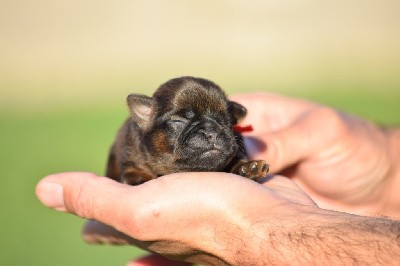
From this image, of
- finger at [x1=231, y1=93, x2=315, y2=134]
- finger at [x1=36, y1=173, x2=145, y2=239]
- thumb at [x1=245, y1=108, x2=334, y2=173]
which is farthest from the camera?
finger at [x1=231, y1=93, x2=315, y2=134]

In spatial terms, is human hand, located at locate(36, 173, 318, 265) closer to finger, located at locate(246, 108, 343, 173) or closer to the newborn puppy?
the newborn puppy

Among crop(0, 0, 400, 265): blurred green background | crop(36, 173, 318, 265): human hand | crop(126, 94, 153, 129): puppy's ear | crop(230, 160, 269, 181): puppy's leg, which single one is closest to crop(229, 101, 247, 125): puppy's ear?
crop(230, 160, 269, 181): puppy's leg

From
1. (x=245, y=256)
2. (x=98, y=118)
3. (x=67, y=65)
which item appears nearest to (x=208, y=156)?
(x=245, y=256)

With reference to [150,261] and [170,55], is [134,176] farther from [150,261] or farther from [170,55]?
[170,55]

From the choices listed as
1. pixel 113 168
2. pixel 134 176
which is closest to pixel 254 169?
pixel 134 176

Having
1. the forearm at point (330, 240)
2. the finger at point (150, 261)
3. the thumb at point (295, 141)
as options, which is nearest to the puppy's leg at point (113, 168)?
the finger at point (150, 261)
